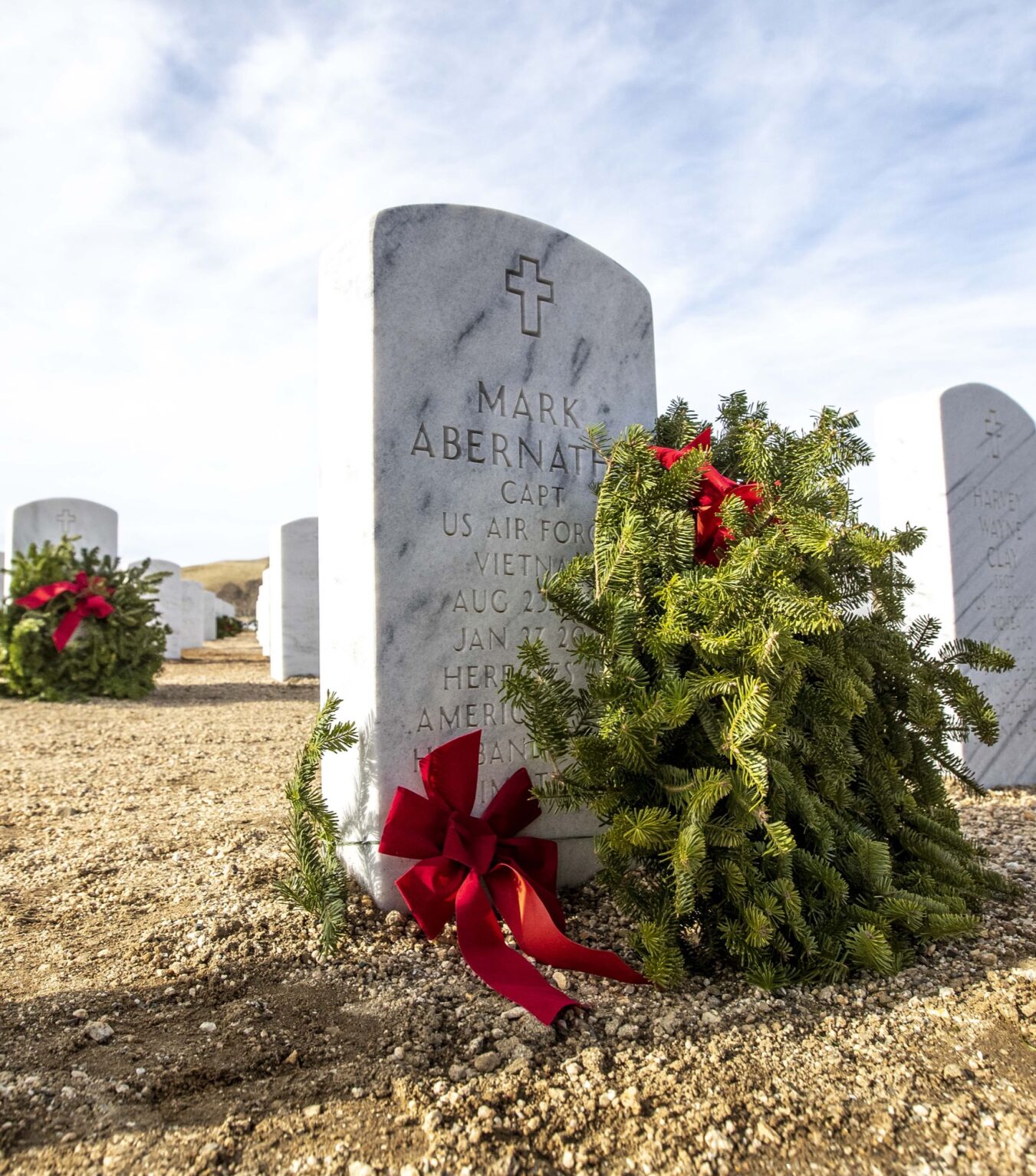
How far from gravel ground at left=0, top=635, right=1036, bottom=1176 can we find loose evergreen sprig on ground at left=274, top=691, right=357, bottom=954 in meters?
0.09

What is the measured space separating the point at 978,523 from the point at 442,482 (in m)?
3.44

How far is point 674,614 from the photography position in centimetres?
208

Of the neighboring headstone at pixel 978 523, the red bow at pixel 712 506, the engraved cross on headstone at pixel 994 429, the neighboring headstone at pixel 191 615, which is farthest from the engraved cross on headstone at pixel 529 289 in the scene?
the neighboring headstone at pixel 191 615

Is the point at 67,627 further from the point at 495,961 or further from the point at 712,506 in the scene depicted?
the point at 712,506

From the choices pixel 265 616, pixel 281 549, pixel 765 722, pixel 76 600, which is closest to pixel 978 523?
pixel 765 722

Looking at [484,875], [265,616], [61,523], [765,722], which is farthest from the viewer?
[265,616]

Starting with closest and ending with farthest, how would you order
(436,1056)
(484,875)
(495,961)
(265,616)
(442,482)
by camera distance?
(436,1056) < (495,961) < (484,875) < (442,482) < (265,616)

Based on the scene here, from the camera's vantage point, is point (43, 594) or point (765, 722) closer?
point (765, 722)

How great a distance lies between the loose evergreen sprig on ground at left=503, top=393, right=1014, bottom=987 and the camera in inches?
77.5

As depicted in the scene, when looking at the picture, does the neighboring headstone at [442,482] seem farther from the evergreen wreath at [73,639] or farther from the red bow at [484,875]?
the evergreen wreath at [73,639]

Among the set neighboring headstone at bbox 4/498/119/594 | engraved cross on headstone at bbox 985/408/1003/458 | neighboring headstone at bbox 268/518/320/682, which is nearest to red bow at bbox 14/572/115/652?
neighboring headstone at bbox 4/498/119/594

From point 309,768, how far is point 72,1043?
0.82m

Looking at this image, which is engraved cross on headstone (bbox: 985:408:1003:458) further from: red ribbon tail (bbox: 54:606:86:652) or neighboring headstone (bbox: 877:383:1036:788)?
red ribbon tail (bbox: 54:606:86:652)

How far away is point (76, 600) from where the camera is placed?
810 cm
